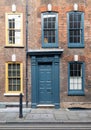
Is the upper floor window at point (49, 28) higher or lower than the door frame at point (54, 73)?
higher

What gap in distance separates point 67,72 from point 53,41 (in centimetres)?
206

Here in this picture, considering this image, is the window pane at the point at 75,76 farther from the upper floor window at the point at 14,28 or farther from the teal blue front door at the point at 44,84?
the upper floor window at the point at 14,28

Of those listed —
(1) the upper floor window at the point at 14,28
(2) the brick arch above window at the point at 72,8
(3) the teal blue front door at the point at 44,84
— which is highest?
(2) the brick arch above window at the point at 72,8

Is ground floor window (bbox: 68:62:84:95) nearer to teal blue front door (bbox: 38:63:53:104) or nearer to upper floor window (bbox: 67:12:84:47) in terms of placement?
teal blue front door (bbox: 38:63:53:104)

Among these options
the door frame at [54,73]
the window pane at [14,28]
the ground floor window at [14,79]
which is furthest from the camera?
the window pane at [14,28]

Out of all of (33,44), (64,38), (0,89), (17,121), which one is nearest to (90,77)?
(64,38)

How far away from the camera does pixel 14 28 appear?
59.9ft

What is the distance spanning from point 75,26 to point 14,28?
12.1ft

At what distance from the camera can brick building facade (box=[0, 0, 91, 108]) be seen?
18.1m

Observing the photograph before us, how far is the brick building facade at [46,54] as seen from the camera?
18.1m

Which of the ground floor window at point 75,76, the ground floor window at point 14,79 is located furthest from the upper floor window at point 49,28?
the ground floor window at point 14,79

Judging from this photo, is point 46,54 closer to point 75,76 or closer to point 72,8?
point 75,76

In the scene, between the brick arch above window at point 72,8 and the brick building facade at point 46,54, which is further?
the brick arch above window at point 72,8

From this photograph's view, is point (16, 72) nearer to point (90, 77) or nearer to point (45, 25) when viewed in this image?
point (45, 25)
